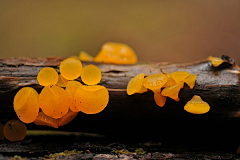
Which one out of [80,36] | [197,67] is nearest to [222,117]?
[197,67]

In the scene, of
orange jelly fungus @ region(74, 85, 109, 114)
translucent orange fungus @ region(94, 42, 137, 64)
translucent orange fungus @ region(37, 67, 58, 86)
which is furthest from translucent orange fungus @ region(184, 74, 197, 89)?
translucent orange fungus @ region(37, 67, 58, 86)

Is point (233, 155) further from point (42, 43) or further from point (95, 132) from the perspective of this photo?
point (42, 43)

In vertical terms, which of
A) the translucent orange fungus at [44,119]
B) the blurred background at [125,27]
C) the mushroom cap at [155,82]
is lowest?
the translucent orange fungus at [44,119]

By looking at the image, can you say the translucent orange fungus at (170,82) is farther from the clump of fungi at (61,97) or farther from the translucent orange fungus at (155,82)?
the clump of fungi at (61,97)

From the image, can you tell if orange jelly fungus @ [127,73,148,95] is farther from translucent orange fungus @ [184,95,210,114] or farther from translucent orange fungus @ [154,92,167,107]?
translucent orange fungus @ [184,95,210,114]

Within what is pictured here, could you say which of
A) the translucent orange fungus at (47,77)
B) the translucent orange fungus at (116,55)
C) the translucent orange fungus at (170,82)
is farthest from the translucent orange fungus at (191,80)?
the translucent orange fungus at (47,77)
